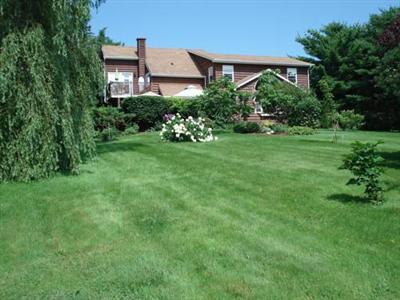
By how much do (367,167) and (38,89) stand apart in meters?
6.19

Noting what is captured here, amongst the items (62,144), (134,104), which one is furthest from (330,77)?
(62,144)

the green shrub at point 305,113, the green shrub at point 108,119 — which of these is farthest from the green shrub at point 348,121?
the green shrub at point 108,119

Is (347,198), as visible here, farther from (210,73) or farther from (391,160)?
(210,73)

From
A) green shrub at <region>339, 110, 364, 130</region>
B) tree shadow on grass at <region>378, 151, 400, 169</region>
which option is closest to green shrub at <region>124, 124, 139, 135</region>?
green shrub at <region>339, 110, 364, 130</region>

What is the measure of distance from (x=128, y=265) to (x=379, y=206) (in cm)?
370

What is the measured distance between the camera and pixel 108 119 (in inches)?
977

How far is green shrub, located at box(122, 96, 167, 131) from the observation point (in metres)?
26.8

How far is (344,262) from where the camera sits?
5.27 m

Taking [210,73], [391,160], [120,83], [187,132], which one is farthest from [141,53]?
[391,160]

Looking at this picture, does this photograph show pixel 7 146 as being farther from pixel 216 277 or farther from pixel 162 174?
pixel 216 277

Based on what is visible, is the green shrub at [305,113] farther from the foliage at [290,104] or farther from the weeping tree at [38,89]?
the weeping tree at [38,89]

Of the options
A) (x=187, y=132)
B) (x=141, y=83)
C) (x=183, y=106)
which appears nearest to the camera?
(x=187, y=132)

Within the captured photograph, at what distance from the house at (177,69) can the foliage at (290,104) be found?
21.1 ft

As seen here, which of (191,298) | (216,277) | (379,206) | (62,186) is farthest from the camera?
(62,186)
